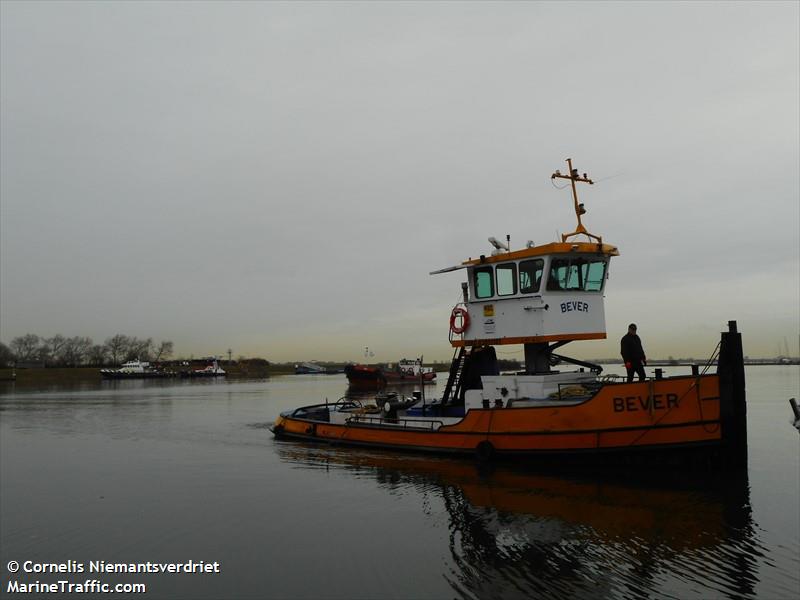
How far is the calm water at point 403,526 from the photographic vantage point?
6961mm

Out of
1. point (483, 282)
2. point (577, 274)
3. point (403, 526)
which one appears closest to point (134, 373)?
point (483, 282)

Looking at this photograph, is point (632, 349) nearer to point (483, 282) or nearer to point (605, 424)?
point (605, 424)

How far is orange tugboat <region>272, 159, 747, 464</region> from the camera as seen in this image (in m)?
10.6

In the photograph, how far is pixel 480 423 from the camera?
12930 millimetres

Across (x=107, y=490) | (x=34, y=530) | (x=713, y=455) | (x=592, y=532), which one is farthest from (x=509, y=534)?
(x=107, y=490)

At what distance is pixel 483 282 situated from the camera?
13859 millimetres

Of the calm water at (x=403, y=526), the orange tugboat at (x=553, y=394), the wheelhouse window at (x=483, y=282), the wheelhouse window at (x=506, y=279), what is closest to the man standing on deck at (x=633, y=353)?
the orange tugboat at (x=553, y=394)

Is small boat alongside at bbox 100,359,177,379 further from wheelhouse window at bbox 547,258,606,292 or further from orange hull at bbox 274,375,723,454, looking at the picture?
Answer: wheelhouse window at bbox 547,258,606,292

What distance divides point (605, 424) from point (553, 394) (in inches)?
62.8

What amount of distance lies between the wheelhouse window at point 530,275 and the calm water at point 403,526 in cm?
416

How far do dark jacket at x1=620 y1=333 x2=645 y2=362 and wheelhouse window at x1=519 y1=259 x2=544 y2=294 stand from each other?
88.9 inches

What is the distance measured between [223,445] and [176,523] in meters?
9.52

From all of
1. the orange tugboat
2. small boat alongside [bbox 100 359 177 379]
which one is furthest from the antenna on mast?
small boat alongside [bbox 100 359 177 379]

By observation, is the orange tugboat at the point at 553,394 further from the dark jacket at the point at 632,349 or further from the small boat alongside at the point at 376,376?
the small boat alongside at the point at 376,376
